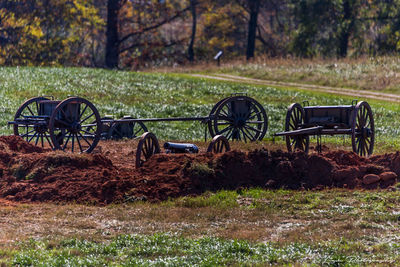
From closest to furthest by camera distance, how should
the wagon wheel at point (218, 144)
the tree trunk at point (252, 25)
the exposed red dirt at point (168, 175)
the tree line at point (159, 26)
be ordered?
the exposed red dirt at point (168, 175) → the wagon wheel at point (218, 144) → the tree line at point (159, 26) → the tree trunk at point (252, 25)

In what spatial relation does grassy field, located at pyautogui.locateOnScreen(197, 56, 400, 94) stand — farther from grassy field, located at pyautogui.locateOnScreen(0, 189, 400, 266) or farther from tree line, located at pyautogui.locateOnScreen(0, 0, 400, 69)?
grassy field, located at pyautogui.locateOnScreen(0, 189, 400, 266)

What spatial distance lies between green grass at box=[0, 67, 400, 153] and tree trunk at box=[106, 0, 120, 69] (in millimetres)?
11139

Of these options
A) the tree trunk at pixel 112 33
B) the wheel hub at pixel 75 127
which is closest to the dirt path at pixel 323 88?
the tree trunk at pixel 112 33

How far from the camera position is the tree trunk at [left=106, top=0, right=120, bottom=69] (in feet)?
158

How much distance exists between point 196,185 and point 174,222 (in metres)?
2.19

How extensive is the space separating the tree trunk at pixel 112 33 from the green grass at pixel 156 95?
11.1 metres

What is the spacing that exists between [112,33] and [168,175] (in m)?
38.4

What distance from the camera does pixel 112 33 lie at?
50.0 metres

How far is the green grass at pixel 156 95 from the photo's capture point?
24.8m

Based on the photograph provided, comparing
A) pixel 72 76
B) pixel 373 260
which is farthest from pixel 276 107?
pixel 373 260

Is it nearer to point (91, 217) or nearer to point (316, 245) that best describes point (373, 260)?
point (316, 245)

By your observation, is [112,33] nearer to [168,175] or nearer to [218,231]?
[168,175]

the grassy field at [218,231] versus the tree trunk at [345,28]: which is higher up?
the tree trunk at [345,28]

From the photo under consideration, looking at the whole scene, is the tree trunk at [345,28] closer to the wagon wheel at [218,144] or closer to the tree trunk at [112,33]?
the tree trunk at [112,33]
